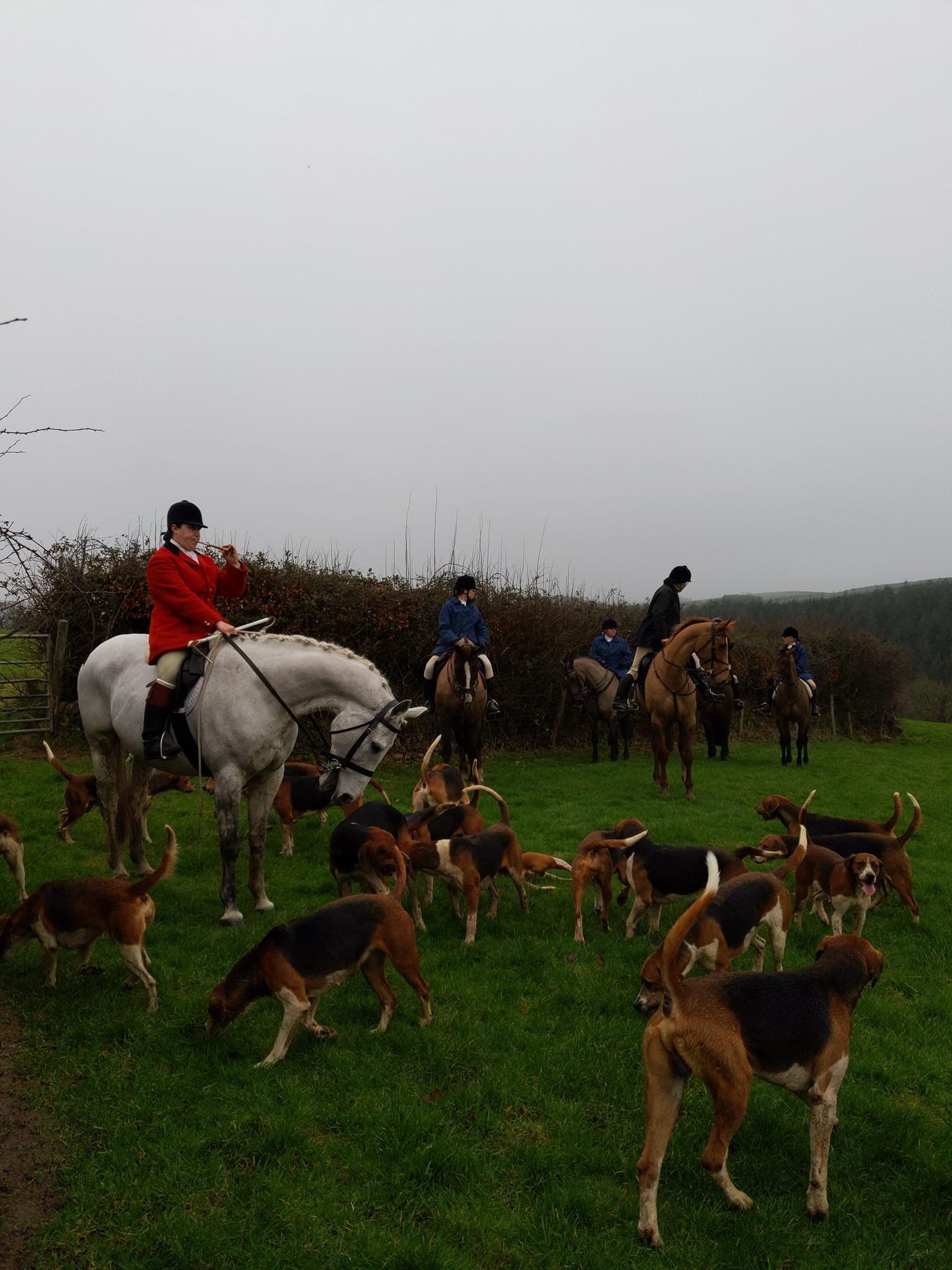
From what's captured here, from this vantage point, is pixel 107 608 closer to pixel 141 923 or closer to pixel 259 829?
pixel 259 829

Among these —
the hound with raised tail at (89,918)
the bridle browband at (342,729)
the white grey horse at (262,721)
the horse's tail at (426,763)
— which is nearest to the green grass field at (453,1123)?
the hound with raised tail at (89,918)

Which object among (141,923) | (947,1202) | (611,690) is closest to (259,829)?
(141,923)

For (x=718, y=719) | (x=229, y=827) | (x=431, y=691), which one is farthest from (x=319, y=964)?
(x=718, y=719)

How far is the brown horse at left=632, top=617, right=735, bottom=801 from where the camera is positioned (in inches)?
438

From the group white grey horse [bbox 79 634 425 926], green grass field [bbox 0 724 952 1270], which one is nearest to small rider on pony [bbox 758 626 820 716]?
green grass field [bbox 0 724 952 1270]

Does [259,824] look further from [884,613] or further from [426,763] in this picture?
[884,613]

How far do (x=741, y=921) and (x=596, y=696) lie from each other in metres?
11.3

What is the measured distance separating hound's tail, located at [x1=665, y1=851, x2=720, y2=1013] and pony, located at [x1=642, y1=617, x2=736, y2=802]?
330 inches

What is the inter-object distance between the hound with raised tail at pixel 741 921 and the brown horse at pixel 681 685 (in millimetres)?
6127

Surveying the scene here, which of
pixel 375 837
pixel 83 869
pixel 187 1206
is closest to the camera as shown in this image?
pixel 187 1206

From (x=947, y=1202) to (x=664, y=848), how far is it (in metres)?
2.62

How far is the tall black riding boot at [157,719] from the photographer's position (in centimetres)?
598

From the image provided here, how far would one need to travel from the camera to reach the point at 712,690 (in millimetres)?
13492

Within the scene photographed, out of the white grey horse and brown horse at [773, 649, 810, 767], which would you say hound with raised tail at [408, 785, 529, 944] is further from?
brown horse at [773, 649, 810, 767]
